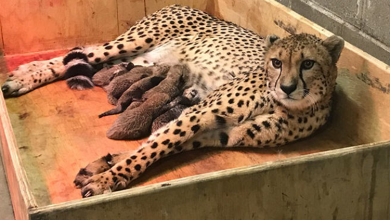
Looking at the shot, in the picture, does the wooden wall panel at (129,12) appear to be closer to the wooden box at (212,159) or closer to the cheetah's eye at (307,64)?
the wooden box at (212,159)

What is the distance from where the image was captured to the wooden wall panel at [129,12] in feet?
11.0

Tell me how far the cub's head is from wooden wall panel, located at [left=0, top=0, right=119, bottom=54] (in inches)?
56.9

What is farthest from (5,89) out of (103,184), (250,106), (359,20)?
(359,20)

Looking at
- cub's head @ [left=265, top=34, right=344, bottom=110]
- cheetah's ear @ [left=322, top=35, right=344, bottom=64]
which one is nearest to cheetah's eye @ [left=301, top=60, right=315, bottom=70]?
cub's head @ [left=265, top=34, right=344, bottom=110]

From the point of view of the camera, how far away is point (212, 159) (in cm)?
221

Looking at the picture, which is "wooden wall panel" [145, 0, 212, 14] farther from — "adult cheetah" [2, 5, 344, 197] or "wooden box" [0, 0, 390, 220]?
"adult cheetah" [2, 5, 344, 197]

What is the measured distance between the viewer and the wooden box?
1.65m

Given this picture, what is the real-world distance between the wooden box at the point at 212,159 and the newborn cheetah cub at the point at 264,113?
62 millimetres

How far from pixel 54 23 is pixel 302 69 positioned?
5.47 ft

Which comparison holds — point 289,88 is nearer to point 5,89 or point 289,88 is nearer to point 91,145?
point 91,145

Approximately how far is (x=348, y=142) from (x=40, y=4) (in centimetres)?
181

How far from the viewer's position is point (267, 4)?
2893 mm

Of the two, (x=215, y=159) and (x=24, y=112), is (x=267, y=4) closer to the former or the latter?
(x=215, y=159)

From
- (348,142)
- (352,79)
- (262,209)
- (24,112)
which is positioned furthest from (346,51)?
(24,112)
